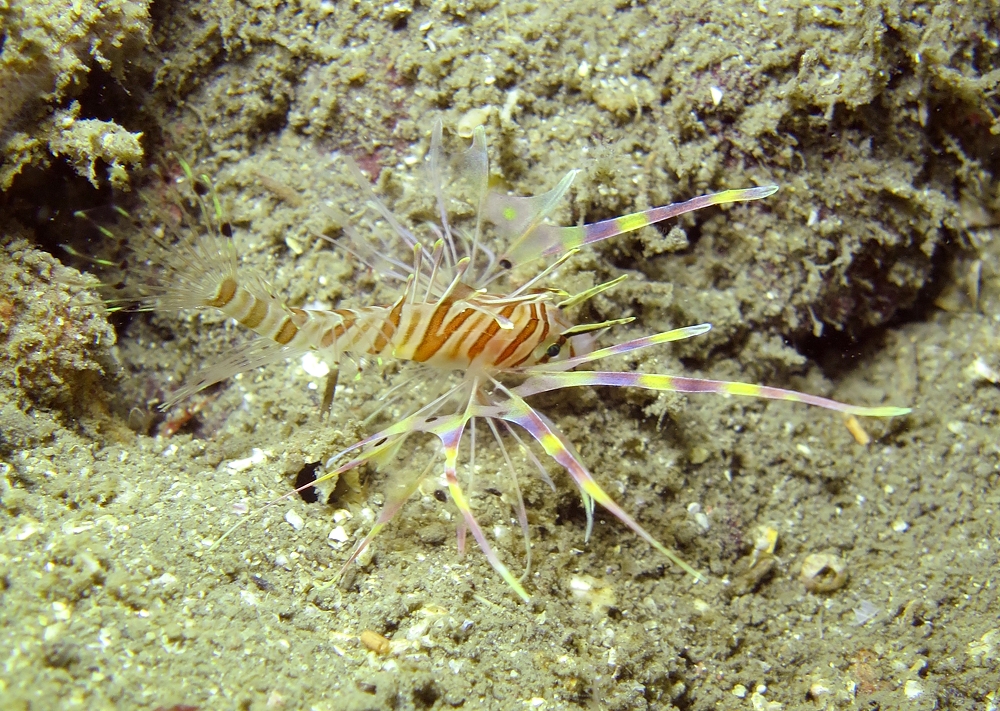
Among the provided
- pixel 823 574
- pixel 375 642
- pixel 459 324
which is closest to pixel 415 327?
pixel 459 324

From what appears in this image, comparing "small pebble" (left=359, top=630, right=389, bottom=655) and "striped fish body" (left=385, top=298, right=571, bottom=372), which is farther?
"striped fish body" (left=385, top=298, right=571, bottom=372)

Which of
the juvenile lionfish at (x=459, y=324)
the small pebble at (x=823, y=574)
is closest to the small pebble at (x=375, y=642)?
the juvenile lionfish at (x=459, y=324)

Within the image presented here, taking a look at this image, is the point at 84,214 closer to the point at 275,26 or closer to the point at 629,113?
the point at 275,26

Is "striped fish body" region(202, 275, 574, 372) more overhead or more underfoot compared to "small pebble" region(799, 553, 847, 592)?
more overhead

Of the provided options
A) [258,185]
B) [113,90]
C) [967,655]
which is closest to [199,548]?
[258,185]

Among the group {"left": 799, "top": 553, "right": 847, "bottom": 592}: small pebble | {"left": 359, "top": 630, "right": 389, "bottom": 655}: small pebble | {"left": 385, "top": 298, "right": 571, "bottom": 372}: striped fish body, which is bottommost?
{"left": 799, "top": 553, "right": 847, "bottom": 592}: small pebble

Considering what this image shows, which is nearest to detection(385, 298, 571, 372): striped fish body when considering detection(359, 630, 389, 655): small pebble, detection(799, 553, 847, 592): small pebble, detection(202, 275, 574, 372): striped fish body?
detection(202, 275, 574, 372): striped fish body

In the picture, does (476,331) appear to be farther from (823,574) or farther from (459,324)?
(823,574)

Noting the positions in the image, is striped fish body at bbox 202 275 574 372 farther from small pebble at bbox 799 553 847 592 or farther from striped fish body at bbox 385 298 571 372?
small pebble at bbox 799 553 847 592

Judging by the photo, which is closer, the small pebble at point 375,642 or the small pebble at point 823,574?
the small pebble at point 375,642

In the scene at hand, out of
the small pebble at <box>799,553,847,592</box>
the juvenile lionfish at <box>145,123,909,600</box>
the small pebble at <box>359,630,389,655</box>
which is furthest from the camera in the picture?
the small pebble at <box>799,553,847,592</box>

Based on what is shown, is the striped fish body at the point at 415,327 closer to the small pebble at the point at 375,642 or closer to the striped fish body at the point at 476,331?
the striped fish body at the point at 476,331

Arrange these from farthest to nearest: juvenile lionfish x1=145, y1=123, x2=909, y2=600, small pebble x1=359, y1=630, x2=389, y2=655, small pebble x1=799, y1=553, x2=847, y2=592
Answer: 1. small pebble x1=799, y1=553, x2=847, y2=592
2. juvenile lionfish x1=145, y1=123, x2=909, y2=600
3. small pebble x1=359, y1=630, x2=389, y2=655
